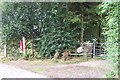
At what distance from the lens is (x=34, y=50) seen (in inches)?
451

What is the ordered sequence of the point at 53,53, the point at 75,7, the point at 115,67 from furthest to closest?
the point at 75,7, the point at 53,53, the point at 115,67

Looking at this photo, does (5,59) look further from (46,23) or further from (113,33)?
(113,33)

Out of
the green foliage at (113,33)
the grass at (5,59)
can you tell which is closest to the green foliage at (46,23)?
the grass at (5,59)

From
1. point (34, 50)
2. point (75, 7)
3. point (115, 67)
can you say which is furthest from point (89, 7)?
point (115, 67)

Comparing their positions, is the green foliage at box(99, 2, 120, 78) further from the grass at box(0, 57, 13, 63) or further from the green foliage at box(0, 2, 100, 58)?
the grass at box(0, 57, 13, 63)

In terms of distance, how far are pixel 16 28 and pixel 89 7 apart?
348cm

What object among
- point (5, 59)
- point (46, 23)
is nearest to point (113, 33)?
point (46, 23)

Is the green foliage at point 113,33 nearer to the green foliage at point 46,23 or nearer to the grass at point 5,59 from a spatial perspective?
the green foliage at point 46,23

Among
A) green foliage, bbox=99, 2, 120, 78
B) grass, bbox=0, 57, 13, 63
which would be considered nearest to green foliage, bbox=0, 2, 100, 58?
grass, bbox=0, 57, 13, 63

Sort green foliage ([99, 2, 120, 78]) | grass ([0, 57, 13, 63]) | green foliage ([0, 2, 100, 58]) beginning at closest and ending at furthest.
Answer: green foliage ([99, 2, 120, 78])
green foliage ([0, 2, 100, 58])
grass ([0, 57, 13, 63])

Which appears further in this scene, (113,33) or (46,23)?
(46,23)

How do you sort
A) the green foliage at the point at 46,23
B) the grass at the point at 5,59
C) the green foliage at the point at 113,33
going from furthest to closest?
1. the grass at the point at 5,59
2. the green foliage at the point at 46,23
3. the green foliage at the point at 113,33

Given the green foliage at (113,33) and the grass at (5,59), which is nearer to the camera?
the green foliage at (113,33)

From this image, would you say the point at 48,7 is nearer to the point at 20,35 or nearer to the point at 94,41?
the point at 20,35
